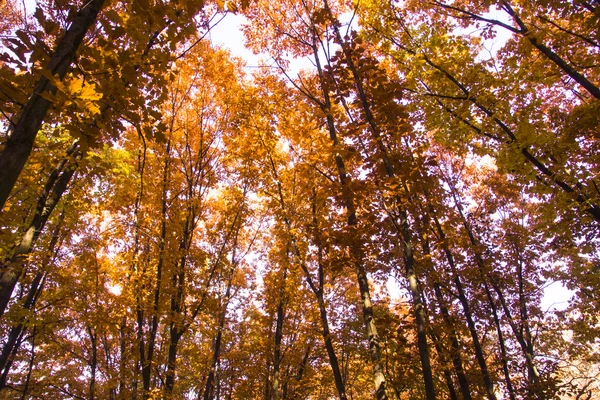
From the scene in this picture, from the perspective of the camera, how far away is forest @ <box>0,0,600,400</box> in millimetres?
2584

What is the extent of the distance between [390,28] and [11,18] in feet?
25.9

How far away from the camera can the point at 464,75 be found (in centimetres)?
594

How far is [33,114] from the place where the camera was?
1.64 m

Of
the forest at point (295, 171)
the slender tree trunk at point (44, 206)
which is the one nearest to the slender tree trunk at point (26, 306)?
the forest at point (295, 171)

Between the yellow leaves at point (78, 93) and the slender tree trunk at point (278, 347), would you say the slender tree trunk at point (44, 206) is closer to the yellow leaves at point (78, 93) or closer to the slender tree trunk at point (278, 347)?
the yellow leaves at point (78, 93)

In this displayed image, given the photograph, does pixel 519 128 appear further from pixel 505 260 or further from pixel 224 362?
pixel 224 362

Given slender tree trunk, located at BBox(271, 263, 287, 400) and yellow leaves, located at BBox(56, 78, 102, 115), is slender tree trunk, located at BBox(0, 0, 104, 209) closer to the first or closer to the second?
yellow leaves, located at BBox(56, 78, 102, 115)

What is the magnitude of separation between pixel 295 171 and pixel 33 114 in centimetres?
629

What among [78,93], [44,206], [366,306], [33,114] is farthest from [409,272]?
[44,206]

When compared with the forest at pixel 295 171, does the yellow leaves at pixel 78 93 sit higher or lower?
lower

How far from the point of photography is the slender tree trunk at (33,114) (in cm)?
151

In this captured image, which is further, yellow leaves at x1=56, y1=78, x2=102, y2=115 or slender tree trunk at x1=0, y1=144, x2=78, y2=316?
slender tree trunk at x1=0, y1=144, x2=78, y2=316

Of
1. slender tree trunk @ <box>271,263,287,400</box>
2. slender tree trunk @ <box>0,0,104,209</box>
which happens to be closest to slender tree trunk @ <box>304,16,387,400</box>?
slender tree trunk @ <box>0,0,104,209</box>

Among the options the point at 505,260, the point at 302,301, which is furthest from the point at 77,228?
the point at 505,260
